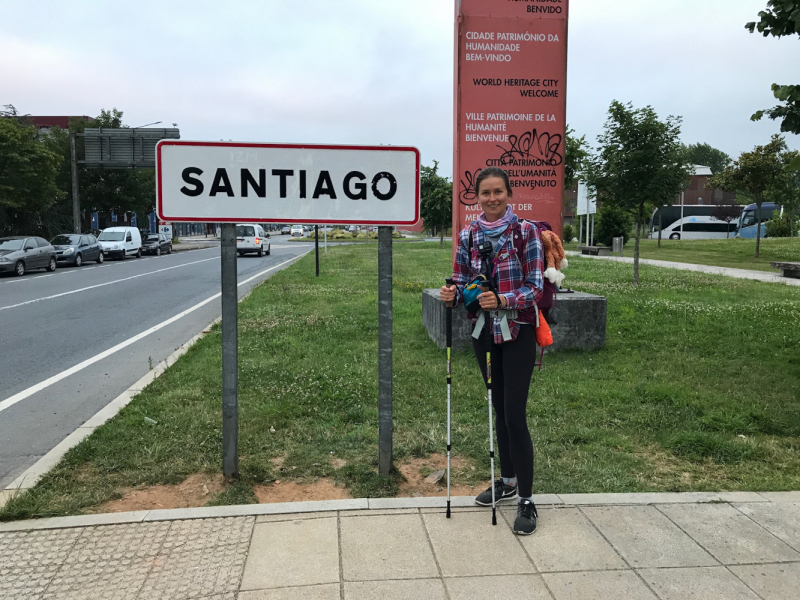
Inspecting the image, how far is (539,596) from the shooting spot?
2805 millimetres

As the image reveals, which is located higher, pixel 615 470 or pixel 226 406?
pixel 226 406

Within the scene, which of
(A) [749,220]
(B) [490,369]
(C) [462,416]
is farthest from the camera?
(A) [749,220]

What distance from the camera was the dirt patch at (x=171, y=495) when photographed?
3.84 meters

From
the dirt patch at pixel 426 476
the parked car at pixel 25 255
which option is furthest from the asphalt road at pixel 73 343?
the parked car at pixel 25 255

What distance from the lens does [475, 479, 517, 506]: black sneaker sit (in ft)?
12.1

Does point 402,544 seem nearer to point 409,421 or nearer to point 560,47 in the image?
point 409,421

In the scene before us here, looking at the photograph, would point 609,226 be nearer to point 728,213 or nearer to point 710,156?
point 728,213

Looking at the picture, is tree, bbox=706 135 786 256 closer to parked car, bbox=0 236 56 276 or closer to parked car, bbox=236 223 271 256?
parked car, bbox=236 223 271 256

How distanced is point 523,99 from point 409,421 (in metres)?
4.47

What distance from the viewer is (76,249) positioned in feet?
91.4

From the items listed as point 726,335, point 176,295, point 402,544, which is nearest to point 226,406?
point 402,544

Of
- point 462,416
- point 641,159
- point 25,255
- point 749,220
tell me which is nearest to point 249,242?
point 25,255

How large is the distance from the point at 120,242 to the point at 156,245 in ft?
17.9

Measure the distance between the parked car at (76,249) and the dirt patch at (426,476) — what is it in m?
26.7
